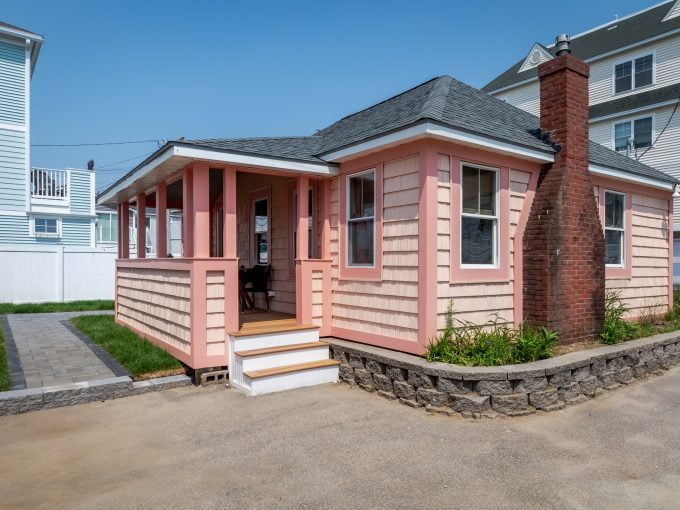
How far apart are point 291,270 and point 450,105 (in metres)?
3.93

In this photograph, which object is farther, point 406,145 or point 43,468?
point 406,145

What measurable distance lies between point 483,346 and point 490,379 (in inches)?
29.2

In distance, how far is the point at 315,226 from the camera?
769 cm

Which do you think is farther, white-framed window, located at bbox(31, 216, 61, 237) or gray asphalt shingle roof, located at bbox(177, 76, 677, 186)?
white-framed window, located at bbox(31, 216, 61, 237)

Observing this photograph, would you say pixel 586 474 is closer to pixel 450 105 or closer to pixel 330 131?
pixel 450 105

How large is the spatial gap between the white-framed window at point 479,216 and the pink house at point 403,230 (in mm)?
21

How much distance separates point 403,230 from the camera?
6.06 m

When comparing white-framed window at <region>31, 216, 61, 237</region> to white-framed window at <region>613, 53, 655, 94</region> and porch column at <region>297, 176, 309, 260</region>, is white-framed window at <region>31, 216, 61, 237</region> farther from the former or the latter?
white-framed window at <region>613, 53, 655, 94</region>

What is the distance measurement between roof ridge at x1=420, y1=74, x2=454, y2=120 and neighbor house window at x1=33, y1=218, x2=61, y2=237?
1756cm

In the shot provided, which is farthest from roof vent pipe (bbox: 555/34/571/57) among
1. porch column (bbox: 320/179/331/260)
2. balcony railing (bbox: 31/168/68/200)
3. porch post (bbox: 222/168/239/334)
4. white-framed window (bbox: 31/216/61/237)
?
white-framed window (bbox: 31/216/61/237)

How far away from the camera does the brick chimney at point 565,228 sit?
256 inches

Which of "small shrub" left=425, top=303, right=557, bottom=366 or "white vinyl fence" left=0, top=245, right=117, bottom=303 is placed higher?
"white vinyl fence" left=0, top=245, right=117, bottom=303

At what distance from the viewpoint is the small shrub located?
18.0ft

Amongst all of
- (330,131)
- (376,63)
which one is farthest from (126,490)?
(376,63)
